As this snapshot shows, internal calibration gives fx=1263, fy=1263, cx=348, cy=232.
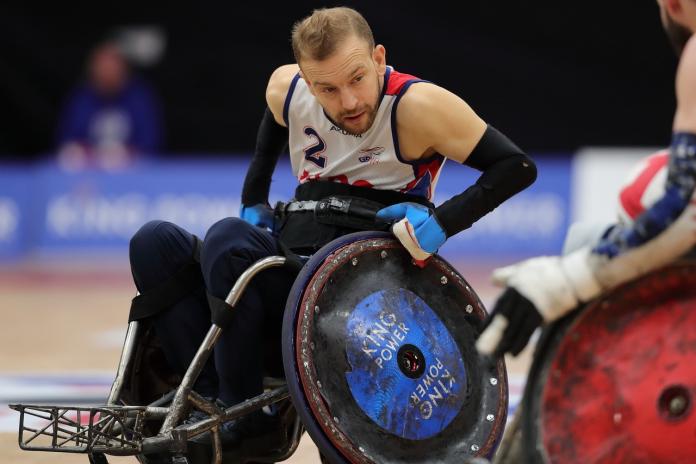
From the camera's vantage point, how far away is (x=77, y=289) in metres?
11.0

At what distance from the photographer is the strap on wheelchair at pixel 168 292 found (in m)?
4.28

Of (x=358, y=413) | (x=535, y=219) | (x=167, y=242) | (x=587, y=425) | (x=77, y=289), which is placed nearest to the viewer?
(x=587, y=425)

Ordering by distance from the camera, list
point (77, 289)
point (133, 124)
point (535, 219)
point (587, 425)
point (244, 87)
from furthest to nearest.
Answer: point (244, 87) → point (133, 124) → point (535, 219) → point (77, 289) → point (587, 425)

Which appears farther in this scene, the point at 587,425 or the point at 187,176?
the point at 187,176

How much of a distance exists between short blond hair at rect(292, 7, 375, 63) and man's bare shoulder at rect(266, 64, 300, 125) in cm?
41

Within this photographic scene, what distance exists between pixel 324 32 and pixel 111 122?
9.65 meters

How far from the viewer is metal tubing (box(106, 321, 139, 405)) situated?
4141mm

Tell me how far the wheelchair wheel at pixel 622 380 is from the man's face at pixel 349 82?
122 cm

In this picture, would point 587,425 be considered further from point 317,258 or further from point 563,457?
point 317,258

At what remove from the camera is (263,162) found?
190 inches

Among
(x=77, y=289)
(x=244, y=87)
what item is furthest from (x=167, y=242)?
(x=244, y=87)

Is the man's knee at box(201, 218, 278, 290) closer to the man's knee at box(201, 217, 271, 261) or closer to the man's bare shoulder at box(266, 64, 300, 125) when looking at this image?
the man's knee at box(201, 217, 271, 261)

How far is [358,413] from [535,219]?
28.9 feet

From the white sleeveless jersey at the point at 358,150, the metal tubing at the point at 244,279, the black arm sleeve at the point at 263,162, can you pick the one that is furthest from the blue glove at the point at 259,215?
the metal tubing at the point at 244,279
